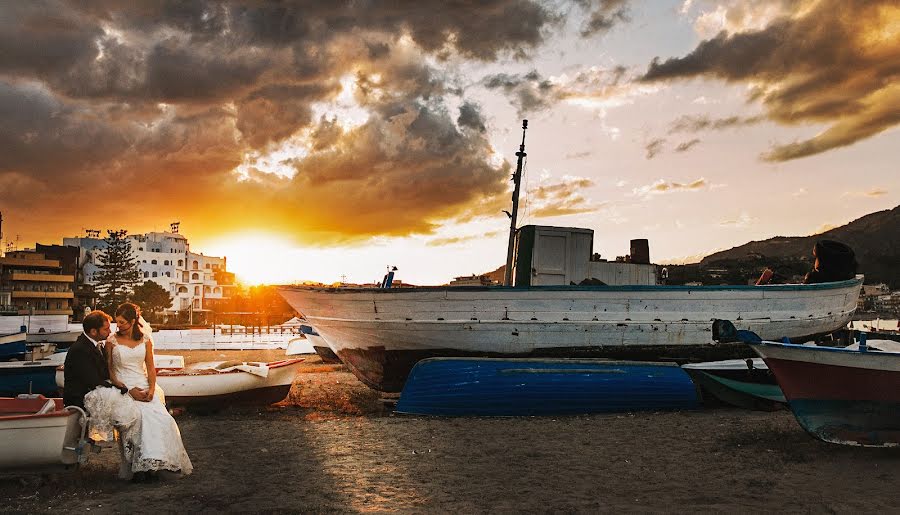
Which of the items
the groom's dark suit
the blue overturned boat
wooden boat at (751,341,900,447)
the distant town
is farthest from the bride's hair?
the distant town

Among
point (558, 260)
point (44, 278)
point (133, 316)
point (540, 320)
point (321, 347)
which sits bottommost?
point (321, 347)

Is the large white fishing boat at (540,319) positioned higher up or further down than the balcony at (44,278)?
further down

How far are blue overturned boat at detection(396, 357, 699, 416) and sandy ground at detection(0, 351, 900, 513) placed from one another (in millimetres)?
451

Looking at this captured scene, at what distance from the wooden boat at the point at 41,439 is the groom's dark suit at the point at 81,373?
35cm

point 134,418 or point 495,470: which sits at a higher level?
point 134,418

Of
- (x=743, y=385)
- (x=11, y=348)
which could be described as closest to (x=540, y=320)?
(x=743, y=385)

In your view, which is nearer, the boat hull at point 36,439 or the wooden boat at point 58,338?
the boat hull at point 36,439

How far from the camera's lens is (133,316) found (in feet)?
25.1

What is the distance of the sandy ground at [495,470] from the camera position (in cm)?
687

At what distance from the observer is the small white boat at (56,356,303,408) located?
517 inches

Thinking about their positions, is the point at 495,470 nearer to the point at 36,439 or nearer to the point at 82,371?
the point at 82,371

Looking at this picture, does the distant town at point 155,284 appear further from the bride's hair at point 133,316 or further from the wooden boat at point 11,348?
the bride's hair at point 133,316

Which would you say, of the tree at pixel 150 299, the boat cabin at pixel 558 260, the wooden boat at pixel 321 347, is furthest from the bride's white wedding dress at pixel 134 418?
the tree at pixel 150 299

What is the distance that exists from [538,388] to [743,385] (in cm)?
448
